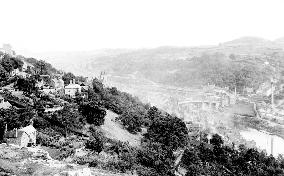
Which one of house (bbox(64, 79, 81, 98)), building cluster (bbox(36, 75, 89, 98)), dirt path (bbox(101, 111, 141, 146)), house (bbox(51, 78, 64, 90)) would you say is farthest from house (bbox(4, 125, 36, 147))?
house (bbox(51, 78, 64, 90))

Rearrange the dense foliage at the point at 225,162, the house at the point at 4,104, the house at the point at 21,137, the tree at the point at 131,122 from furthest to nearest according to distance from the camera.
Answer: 1. the tree at the point at 131,122
2. the dense foliage at the point at 225,162
3. the house at the point at 4,104
4. the house at the point at 21,137

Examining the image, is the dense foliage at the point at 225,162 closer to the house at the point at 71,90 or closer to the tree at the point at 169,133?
the tree at the point at 169,133

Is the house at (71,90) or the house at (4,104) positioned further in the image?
the house at (71,90)

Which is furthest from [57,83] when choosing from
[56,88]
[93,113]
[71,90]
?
[93,113]

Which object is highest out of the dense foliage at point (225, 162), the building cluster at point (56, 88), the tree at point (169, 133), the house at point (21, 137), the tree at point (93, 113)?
the building cluster at point (56, 88)

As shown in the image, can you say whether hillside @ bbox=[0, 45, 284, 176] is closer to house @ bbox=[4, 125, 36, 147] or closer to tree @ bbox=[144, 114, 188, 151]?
tree @ bbox=[144, 114, 188, 151]

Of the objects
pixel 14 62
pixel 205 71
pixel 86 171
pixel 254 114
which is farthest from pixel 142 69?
pixel 86 171

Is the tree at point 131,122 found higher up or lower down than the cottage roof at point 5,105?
lower down

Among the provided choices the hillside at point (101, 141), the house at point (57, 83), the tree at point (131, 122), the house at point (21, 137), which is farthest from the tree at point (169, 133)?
the house at point (21, 137)

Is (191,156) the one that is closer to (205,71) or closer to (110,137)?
(110,137)
